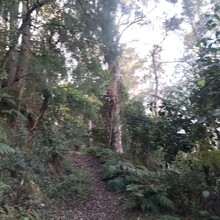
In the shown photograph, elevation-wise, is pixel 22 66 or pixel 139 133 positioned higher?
pixel 22 66

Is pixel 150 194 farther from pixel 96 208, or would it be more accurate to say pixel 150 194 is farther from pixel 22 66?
pixel 22 66

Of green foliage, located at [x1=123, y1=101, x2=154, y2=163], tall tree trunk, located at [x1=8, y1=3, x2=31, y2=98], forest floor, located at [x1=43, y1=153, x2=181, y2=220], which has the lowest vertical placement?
forest floor, located at [x1=43, y1=153, x2=181, y2=220]

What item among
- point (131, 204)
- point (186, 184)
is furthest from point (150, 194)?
point (186, 184)

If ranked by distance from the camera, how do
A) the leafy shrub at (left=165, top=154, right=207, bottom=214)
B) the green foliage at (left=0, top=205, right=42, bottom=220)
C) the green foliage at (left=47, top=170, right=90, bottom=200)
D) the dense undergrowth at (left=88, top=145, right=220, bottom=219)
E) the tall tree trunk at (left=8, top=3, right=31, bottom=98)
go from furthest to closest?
the tall tree trunk at (left=8, top=3, right=31, bottom=98) < the green foliage at (left=47, top=170, right=90, bottom=200) < the leafy shrub at (left=165, top=154, right=207, bottom=214) < the dense undergrowth at (left=88, top=145, right=220, bottom=219) < the green foliage at (left=0, top=205, right=42, bottom=220)

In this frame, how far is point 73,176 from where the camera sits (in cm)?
759

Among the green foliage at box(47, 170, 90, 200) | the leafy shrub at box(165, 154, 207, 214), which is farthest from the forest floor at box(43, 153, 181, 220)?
the leafy shrub at box(165, 154, 207, 214)

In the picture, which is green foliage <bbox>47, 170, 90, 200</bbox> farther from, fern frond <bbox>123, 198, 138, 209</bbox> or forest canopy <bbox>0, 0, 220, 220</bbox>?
fern frond <bbox>123, 198, 138, 209</bbox>

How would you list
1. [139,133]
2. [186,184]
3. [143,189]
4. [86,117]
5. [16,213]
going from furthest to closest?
[86,117] → [139,133] → [143,189] → [186,184] → [16,213]

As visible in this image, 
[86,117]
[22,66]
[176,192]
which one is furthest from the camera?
[86,117]

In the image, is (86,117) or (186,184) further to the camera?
(86,117)

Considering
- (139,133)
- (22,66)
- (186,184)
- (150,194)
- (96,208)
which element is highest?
(22,66)

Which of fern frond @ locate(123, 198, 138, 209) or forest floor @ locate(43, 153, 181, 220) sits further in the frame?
fern frond @ locate(123, 198, 138, 209)

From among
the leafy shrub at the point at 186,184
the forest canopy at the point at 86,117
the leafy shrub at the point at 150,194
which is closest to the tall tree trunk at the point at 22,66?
the forest canopy at the point at 86,117

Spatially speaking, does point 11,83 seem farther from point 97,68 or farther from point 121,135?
point 121,135
